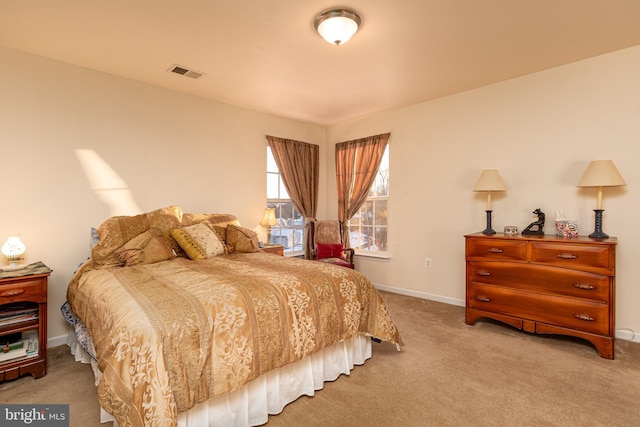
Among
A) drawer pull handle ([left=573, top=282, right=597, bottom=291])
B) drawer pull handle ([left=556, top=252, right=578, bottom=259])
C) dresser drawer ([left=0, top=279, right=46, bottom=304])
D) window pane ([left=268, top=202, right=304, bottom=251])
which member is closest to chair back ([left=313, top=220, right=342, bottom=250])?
window pane ([left=268, top=202, right=304, bottom=251])

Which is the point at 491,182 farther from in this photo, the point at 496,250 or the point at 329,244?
the point at 329,244

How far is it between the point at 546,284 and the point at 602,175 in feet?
3.40

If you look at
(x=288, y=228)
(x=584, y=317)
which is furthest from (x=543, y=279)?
(x=288, y=228)

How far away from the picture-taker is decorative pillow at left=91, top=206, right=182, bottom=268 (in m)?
2.59

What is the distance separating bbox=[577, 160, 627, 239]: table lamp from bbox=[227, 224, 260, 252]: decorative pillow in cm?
310

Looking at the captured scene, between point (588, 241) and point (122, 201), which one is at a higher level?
point (122, 201)

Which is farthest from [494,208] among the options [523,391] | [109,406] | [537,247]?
[109,406]

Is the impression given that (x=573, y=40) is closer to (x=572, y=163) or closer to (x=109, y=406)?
(x=572, y=163)

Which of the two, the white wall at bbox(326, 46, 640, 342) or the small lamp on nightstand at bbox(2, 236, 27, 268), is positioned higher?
the white wall at bbox(326, 46, 640, 342)

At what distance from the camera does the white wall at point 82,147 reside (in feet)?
9.10

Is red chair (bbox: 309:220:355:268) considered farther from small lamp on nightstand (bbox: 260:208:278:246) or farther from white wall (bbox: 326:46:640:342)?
small lamp on nightstand (bbox: 260:208:278:246)

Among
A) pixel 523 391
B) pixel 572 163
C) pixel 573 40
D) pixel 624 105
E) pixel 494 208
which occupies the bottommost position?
pixel 523 391

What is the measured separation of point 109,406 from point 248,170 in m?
3.31

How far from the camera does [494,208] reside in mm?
3658
